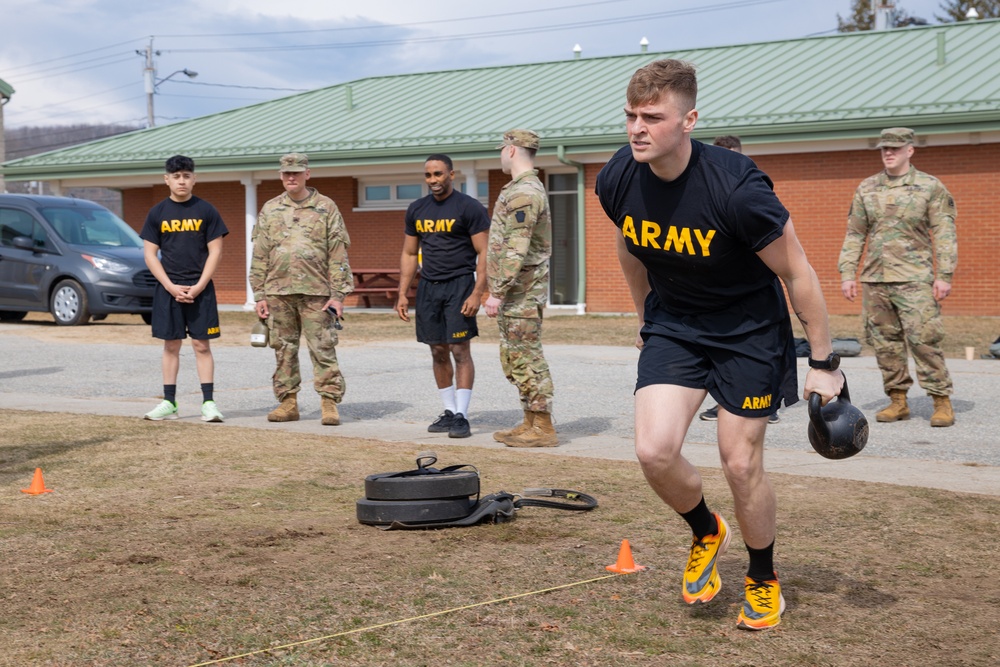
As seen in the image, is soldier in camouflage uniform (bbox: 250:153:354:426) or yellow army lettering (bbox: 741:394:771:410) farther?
soldier in camouflage uniform (bbox: 250:153:354:426)

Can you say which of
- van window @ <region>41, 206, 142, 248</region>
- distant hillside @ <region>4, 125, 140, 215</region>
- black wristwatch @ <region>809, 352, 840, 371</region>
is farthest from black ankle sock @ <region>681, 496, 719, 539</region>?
distant hillside @ <region>4, 125, 140, 215</region>

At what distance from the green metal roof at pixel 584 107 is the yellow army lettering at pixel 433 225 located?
531 inches

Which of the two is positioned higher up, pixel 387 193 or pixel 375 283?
pixel 387 193

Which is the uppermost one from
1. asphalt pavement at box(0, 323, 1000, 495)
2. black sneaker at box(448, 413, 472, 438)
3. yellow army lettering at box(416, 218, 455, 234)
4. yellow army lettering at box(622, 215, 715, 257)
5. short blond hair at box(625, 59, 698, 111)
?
short blond hair at box(625, 59, 698, 111)

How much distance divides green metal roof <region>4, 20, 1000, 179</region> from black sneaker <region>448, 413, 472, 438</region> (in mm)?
13827

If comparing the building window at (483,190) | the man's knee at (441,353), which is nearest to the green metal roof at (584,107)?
the building window at (483,190)

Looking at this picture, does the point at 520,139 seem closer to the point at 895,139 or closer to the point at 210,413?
the point at 895,139

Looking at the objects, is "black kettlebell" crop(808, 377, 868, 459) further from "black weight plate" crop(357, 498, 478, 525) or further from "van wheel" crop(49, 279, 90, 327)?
"van wheel" crop(49, 279, 90, 327)

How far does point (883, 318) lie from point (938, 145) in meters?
12.4

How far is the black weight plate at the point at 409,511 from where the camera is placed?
228 inches

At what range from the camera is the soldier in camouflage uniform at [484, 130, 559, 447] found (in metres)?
8.18

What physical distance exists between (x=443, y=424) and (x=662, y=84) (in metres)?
5.35

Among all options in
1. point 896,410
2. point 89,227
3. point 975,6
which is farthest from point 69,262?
point 975,6

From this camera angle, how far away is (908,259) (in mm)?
9273
